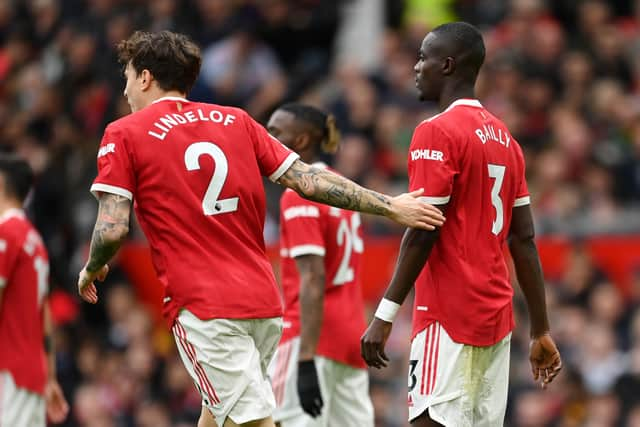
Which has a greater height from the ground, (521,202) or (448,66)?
(448,66)

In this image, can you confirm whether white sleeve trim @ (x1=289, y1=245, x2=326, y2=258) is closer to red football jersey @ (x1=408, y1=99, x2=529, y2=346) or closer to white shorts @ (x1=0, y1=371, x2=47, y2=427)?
red football jersey @ (x1=408, y1=99, x2=529, y2=346)

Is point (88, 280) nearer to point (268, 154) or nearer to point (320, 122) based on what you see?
point (268, 154)

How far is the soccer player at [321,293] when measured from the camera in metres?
7.77

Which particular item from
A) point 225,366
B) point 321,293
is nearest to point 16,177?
point 321,293

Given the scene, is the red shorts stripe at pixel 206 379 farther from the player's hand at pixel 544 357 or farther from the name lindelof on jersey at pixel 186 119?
the player's hand at pixel 544 357

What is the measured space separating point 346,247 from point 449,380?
1.90 metres

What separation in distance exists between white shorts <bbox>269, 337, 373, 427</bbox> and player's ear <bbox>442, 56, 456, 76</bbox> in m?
2.16

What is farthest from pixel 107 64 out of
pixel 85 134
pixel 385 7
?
pixel 385 7

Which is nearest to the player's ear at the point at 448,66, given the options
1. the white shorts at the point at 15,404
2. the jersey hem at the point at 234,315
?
the jersey hem at the point at 234,315

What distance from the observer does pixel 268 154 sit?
6.50 meters

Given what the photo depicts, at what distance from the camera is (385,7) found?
16797 mm

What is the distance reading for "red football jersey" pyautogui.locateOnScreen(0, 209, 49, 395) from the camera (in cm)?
835

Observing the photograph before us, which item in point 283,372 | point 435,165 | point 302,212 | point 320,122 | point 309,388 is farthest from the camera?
point 320,122

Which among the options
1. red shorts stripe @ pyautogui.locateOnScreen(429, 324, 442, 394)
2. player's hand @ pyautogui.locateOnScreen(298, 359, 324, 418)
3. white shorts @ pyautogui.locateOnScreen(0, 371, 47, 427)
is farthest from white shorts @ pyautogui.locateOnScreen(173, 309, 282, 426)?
white shorts @ pyautogui.locateOnScreen(0, 371, 47, 427)
